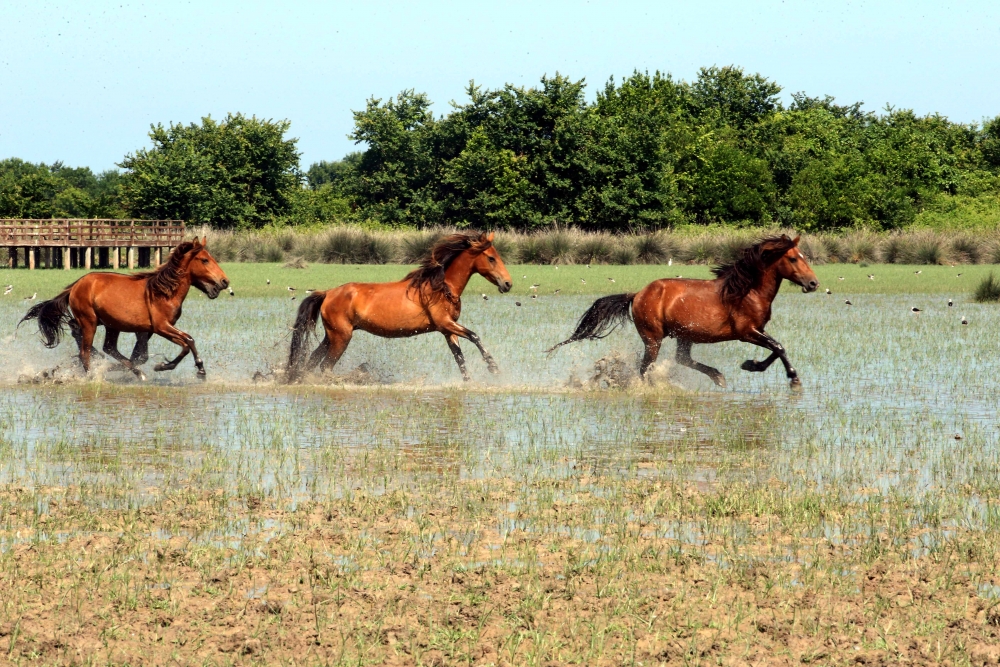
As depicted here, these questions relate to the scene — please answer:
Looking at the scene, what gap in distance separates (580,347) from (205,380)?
6.60m

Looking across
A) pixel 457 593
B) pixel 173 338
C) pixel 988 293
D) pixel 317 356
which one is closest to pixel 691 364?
pixel 317 356

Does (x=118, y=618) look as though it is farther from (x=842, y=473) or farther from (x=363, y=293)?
(x=363, y=293)

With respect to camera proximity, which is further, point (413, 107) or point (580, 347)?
point (413, 107)

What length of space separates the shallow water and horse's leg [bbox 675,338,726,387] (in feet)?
0.49

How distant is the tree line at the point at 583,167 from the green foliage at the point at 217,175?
11 centimetres

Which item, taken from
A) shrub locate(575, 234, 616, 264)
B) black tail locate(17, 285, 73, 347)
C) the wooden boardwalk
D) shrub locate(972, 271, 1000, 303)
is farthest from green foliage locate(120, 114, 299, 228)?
black tail locate(17, 285, 73, 347)

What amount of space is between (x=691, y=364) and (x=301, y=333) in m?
4.40

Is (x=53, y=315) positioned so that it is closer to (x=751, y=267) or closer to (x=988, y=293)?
(x=751, y=267)

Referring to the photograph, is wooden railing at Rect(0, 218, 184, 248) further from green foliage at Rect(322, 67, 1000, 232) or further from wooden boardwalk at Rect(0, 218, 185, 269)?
green foliage at Rect(322, 67, 1000, 232)

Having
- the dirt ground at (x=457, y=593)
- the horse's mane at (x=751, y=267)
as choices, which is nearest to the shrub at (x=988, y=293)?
the horse's mane at (x=751, y=267)

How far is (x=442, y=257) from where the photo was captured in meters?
14.8

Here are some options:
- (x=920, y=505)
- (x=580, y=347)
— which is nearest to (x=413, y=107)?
(x=580, y=347)

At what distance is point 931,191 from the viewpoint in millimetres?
74250

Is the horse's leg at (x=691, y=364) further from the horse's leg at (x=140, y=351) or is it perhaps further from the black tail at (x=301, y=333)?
the horse's leg at (x=140, y=351)
